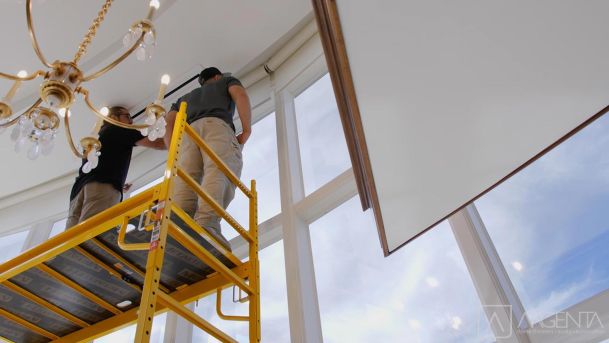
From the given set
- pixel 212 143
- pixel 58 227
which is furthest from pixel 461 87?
pixel 58 227

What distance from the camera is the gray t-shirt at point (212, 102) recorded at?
265 cm

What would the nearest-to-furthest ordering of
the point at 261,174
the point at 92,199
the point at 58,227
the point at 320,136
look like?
the point at 92,199
the point at 320,136
the point at 261,174
the point at 58,227

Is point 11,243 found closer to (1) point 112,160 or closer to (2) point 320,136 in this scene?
(1) point 112,160

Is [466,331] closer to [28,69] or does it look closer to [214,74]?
[214,74]

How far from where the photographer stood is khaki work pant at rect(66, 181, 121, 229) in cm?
265

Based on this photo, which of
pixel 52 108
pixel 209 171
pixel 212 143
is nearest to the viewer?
pixel 52 108

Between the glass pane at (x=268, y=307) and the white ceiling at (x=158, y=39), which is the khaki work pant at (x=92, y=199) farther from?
the white ceiling at (x=158, y=39)

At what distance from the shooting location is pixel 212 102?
8.96 ft

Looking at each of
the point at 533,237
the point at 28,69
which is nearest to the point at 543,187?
the point at 533,237

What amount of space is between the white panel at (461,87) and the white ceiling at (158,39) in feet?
7.26

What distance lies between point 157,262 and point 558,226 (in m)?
1.48

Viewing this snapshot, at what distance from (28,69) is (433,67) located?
3.48 metres

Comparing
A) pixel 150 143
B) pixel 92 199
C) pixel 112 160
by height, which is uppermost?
pixel 150 143

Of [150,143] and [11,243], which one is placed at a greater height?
[11,243]
